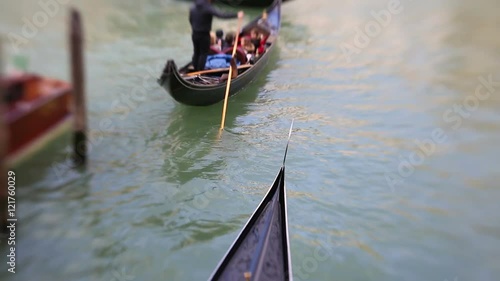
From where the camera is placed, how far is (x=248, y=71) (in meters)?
3.96

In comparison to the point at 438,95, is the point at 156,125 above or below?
below

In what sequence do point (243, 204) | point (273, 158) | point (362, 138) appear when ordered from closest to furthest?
point (243, 204) < point (273, 158) < point (362, 138)

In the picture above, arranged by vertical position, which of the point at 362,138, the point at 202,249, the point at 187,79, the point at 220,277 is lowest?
the point at 202,249

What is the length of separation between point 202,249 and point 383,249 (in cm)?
91

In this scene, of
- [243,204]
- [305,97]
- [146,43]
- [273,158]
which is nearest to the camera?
[243,204]

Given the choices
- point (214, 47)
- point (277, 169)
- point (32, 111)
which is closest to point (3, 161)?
point (32, 111)

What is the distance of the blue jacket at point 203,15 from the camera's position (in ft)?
11.6

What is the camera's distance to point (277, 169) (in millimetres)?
2994

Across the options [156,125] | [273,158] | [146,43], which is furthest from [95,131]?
[146,43]

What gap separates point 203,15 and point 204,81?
513 millimetres

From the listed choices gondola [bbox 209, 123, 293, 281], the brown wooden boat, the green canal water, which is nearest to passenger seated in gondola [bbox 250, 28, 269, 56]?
the green canal water

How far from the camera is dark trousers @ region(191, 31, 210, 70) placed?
12.1ft

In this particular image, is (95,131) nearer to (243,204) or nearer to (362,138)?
(243,204)

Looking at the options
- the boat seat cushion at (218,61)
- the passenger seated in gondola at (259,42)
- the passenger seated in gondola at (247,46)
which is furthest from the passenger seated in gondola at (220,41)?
the boat seat cushion at (218,61)
